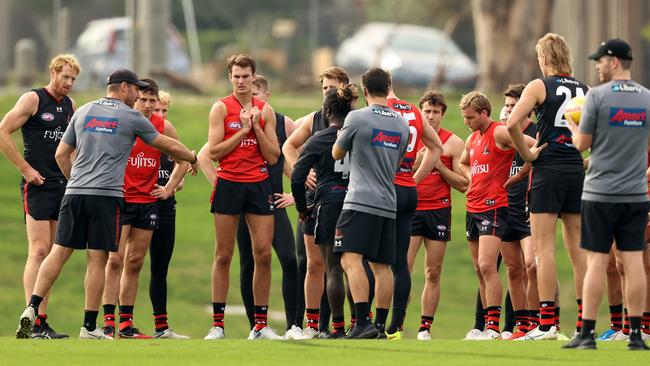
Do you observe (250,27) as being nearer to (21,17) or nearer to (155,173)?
(21,17)

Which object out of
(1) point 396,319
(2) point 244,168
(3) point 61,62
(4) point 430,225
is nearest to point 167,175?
(2) point 244,168

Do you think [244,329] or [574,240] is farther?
[244,329]

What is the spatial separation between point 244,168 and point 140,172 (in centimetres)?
111

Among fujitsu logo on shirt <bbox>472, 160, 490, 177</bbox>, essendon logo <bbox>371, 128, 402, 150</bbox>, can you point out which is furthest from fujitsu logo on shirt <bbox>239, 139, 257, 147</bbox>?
fujitsu logo on shirt <bbox>472, 160, 490, 177</bbox>

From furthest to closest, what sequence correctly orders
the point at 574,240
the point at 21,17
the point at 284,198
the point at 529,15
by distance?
the point at 21,17, the point at 529,15, the point at 284,198, the point at 574,240

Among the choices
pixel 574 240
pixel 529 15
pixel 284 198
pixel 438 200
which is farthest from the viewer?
pixel 529 15

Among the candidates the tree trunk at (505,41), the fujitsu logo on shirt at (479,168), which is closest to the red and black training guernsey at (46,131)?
the fujitsu logo on shirt at (479,168)

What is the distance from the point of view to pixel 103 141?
13.0 metres

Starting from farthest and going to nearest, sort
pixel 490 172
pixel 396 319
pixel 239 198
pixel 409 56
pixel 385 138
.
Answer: pixel 409 56 < pixel 490 172 < pixel 396 319 < pixel 239 198 < pixel 385 138

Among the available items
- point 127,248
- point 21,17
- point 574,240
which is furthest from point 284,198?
point 21,17

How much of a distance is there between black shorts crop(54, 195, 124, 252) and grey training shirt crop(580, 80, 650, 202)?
13.7 feet

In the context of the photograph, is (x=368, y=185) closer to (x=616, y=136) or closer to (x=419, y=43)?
(x=616, y=136)

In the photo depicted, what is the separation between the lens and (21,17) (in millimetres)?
57312

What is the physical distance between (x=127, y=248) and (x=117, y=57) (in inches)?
943
